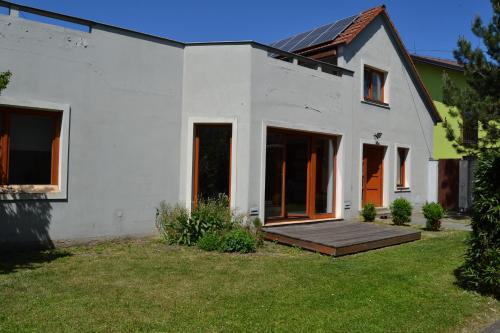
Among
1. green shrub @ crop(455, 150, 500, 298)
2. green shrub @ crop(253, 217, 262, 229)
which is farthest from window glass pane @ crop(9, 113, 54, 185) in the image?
green shrub @ crop(455, 150, 500, 298)

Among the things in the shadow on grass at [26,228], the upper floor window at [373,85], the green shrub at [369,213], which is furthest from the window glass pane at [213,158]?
the upper floor window at [373,85]

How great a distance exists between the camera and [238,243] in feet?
27.7

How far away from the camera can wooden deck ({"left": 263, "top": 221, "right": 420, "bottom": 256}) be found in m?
8.55

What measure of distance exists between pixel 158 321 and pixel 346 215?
8.71 m

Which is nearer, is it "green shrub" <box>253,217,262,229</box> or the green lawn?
the green lawn

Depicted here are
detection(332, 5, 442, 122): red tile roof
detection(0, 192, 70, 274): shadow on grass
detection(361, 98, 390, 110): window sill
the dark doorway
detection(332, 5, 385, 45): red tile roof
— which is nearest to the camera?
detection(0, 192, 70, 274): shadow on grass

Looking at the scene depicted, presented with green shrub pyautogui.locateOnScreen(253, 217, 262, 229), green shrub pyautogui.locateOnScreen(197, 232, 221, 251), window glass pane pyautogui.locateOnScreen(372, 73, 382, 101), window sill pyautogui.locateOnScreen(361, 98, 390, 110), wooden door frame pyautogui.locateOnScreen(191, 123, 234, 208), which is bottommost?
green shrub pyautogui.locateOnScreen(197, 232, 221, 251)

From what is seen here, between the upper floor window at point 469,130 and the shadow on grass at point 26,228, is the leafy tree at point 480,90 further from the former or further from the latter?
the shadow on grass at point 26,228

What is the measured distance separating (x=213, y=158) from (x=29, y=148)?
395 centimetres

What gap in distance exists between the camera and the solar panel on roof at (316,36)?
46.7ft

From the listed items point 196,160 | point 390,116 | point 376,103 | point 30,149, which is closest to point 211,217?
point 196,160

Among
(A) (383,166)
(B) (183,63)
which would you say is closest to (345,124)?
(A) (383,166)

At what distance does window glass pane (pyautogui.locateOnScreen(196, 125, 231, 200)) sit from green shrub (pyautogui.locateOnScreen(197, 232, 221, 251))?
167 centimetres

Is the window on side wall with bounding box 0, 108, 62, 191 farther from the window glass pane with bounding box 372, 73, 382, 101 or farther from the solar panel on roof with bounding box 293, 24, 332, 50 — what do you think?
the window glass pane with bounding box 372, 73, 382, 101
